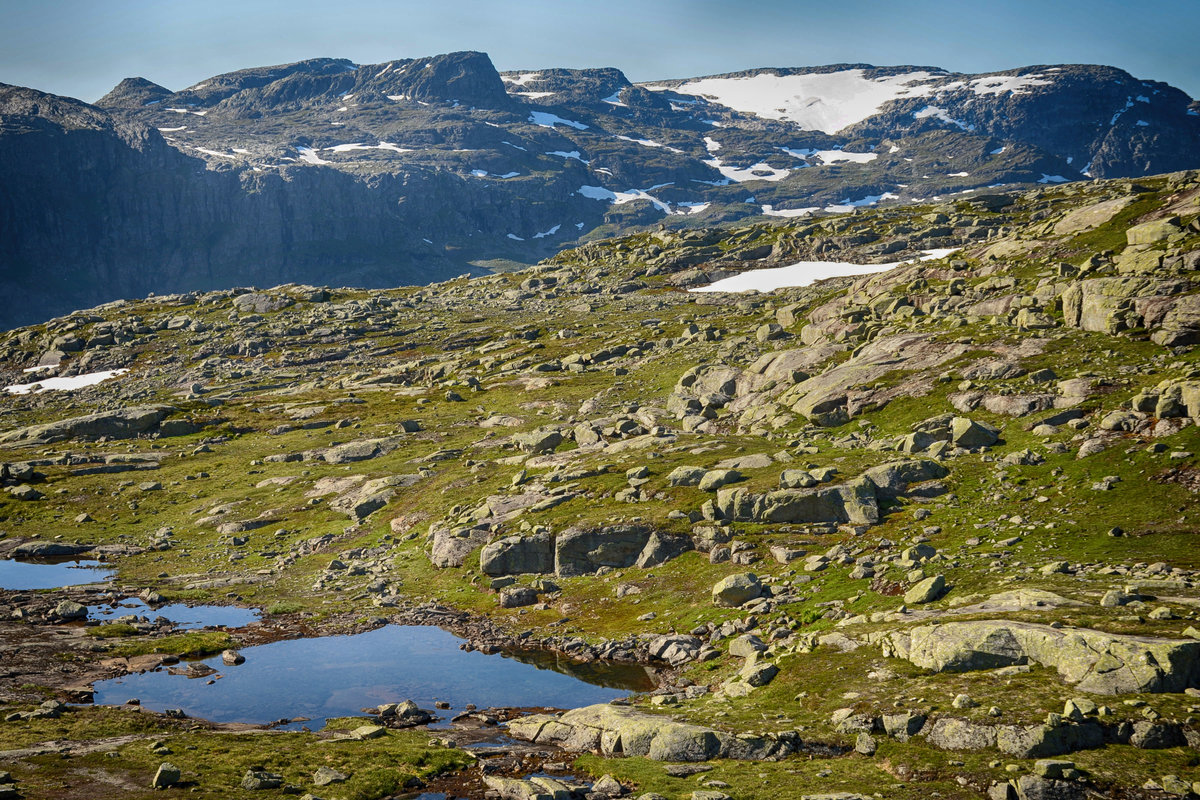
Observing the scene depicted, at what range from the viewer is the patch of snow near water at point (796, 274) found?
165 m

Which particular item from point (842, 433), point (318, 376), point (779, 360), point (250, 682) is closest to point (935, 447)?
point (842, 433)

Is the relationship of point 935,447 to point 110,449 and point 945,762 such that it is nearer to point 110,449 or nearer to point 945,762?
point 945,762

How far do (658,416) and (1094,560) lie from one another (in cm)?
5141

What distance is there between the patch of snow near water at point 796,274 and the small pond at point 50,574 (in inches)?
5261

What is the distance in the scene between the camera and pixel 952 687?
27.0 metres

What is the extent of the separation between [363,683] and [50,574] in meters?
41.5

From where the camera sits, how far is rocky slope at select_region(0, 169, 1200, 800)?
26094mm

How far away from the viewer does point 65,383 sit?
158250 mm

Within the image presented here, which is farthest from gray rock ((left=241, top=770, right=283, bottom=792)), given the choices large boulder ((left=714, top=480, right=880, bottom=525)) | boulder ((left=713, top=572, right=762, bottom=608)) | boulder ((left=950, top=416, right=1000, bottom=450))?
boulder ((left=950, top=416, right=1000, bottom=450))

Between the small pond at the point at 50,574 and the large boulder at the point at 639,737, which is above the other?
the large boulder at the point at 639,737

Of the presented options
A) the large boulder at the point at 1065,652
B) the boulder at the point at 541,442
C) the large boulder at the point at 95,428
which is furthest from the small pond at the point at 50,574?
the large boulder at the point at 1065,652

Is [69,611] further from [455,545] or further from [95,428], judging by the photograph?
[95,428]

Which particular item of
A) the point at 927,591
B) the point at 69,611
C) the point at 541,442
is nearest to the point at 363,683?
the point at 69,611

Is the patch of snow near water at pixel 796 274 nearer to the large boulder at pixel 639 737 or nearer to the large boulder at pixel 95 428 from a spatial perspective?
the large boulder at pixel 95 428
